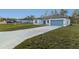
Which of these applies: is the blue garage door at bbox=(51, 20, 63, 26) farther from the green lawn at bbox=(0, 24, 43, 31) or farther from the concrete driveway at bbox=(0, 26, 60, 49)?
the green lawn at bbox=(0, 24, 43, 31)

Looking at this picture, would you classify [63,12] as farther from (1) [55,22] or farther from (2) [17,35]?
(2) [17,35]

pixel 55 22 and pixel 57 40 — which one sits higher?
pixel 55 22

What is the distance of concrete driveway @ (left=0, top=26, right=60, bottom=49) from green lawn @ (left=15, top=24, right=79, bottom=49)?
42 millimetres

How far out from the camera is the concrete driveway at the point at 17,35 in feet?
9.80

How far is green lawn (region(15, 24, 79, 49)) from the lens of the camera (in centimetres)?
298

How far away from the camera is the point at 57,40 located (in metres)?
2.99

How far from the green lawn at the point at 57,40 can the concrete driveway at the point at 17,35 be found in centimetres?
4

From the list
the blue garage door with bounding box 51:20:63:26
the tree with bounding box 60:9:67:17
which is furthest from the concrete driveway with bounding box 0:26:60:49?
the tree with bounding box 60:9:67:17

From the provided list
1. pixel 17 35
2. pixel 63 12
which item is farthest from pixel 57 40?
pixel 17 35

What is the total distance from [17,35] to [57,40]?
16.5 inches

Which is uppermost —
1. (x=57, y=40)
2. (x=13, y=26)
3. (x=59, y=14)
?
(x=59, y=14)
